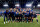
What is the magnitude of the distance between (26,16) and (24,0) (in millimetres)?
2258

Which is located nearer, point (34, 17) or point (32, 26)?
point (32, 26)

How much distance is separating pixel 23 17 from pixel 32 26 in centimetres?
81

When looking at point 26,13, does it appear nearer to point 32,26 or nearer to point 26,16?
point 26,16

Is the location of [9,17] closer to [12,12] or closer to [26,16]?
[12,12]

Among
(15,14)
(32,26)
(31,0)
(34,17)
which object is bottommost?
(32,26)

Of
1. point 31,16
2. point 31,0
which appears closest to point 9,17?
point 31,16

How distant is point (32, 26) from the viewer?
9.43 ft

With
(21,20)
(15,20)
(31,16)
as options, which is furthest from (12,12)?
(31,16)

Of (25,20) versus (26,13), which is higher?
(26,13)

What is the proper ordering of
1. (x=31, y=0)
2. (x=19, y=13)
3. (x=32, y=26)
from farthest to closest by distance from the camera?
(x=31, y=0)
(x=19, y=13)
(x=32, y=26)

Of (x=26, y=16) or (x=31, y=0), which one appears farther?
(x=31, y=0)

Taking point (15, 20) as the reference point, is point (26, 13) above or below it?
above

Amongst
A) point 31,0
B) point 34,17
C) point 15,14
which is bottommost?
point 34,17

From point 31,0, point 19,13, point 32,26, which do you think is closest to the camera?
point 32,26
